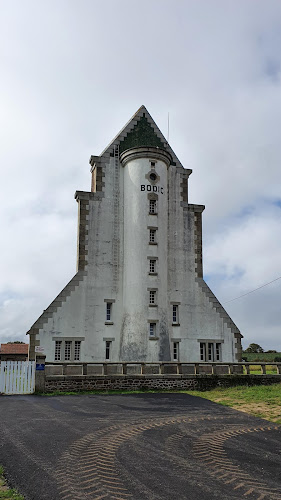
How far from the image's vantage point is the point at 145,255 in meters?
33.8

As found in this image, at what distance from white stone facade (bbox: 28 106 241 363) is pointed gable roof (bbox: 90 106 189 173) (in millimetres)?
121

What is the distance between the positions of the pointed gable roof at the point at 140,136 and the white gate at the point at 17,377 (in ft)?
62.8

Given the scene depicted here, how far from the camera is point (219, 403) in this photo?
2031cm

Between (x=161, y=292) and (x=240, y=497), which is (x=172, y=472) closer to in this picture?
(x=240, y=497)

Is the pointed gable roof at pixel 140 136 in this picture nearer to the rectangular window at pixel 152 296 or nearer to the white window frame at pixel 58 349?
the rectangular window at pixel 152 296

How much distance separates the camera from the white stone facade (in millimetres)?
32281

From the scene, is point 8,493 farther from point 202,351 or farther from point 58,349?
point 202,351

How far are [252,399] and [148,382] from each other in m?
6.90

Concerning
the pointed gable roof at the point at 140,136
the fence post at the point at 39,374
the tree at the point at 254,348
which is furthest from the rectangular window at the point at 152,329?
the tree at the point at 254,348

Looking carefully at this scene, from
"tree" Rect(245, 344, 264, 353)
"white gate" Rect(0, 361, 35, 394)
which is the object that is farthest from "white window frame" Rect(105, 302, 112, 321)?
"tree" Rect(245, 344, 264, 353)

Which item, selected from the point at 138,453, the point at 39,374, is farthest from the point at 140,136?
the point at 138,453

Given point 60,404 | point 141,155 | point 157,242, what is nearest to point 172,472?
point 60,404

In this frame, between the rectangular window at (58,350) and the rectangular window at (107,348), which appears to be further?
the rectangular window at (107,348)

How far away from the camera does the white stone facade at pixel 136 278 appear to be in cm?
3228
